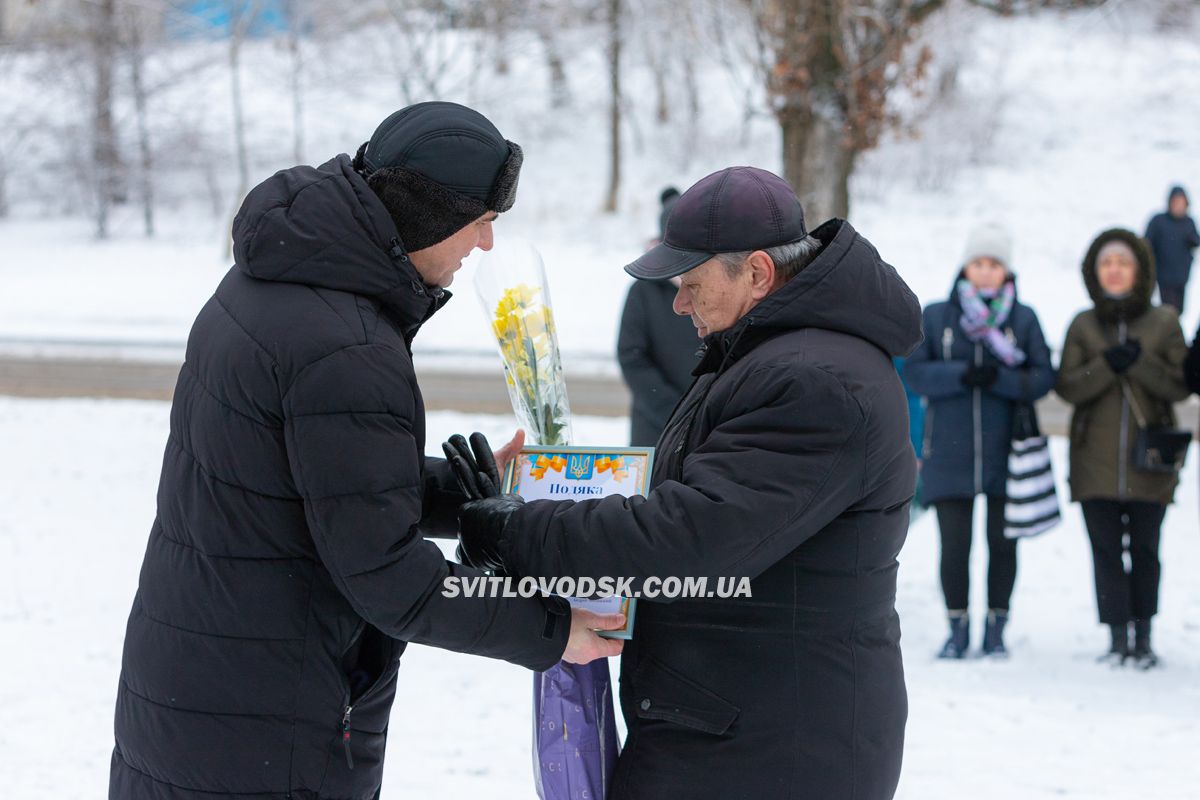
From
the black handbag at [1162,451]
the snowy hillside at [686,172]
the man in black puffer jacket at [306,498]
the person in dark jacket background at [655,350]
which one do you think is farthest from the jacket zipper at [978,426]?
the snowy hillside at [686,172]

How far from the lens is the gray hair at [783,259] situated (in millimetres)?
2311

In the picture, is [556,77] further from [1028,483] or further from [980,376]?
[1028,483]

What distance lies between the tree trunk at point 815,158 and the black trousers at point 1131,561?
9.92ft

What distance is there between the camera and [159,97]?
80.2ft

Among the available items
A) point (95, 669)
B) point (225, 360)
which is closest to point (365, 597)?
point (225, 360)

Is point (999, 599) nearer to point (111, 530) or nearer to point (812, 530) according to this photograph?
point (812, 530)

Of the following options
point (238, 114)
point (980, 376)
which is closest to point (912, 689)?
point (980, 376)

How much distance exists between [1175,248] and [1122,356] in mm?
9206

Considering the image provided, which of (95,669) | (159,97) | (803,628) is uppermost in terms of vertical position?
(159,97)

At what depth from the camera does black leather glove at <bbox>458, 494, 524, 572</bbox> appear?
2.28 meters

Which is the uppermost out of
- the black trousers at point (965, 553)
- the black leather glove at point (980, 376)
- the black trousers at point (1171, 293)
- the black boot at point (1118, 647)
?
the black leather glove at point (980, 376)

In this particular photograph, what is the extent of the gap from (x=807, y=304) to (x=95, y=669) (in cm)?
398

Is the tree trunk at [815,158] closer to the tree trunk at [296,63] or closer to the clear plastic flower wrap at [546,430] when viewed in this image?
the clear plastic flower wrap at [546,430]

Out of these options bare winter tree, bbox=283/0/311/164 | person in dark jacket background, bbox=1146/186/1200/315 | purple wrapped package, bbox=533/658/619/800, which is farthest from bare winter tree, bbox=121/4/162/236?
purple wrapped package, bbox=533/658/619/800
